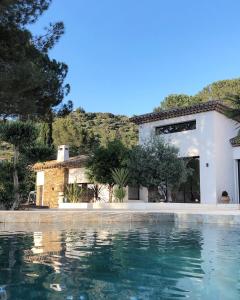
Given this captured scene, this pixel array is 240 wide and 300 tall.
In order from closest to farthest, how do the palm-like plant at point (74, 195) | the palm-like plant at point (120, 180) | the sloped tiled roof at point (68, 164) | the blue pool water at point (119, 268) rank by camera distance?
the blue pool water at point (119, 268)
the palm-like plant at point (120, 180)
the palm-like plant at point (74, 195)
the sloped tiled roof at point (68, 164)

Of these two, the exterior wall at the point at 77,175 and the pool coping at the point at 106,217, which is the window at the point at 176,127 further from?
the pool coping at the point at 106,217

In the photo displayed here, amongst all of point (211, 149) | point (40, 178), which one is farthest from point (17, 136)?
point (40, 178)

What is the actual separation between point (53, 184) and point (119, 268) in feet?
81.5

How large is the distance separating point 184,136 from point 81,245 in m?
16.6

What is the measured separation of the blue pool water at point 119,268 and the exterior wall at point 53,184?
20093 millimetres

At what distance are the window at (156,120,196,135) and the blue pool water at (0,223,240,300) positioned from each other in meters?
15.0

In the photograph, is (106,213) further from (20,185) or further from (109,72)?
(109,72)

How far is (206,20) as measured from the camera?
18.0 meters

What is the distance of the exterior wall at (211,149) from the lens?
22.1 meters

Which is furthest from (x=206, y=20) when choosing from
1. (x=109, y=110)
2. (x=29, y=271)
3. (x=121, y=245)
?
(x=109, y=110)

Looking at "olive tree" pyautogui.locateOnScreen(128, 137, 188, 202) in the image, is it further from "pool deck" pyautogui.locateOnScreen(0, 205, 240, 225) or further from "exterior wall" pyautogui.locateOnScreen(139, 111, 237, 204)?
"pool deck" pyautogui.locateOnScreen(0, 205, 240, 225)

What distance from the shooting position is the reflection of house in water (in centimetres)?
583

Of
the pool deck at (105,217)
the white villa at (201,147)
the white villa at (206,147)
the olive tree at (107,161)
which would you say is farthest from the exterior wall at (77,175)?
the pool deck at (105,217)

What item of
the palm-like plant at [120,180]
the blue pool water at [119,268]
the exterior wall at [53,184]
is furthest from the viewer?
the exterior wall at [53,184]
